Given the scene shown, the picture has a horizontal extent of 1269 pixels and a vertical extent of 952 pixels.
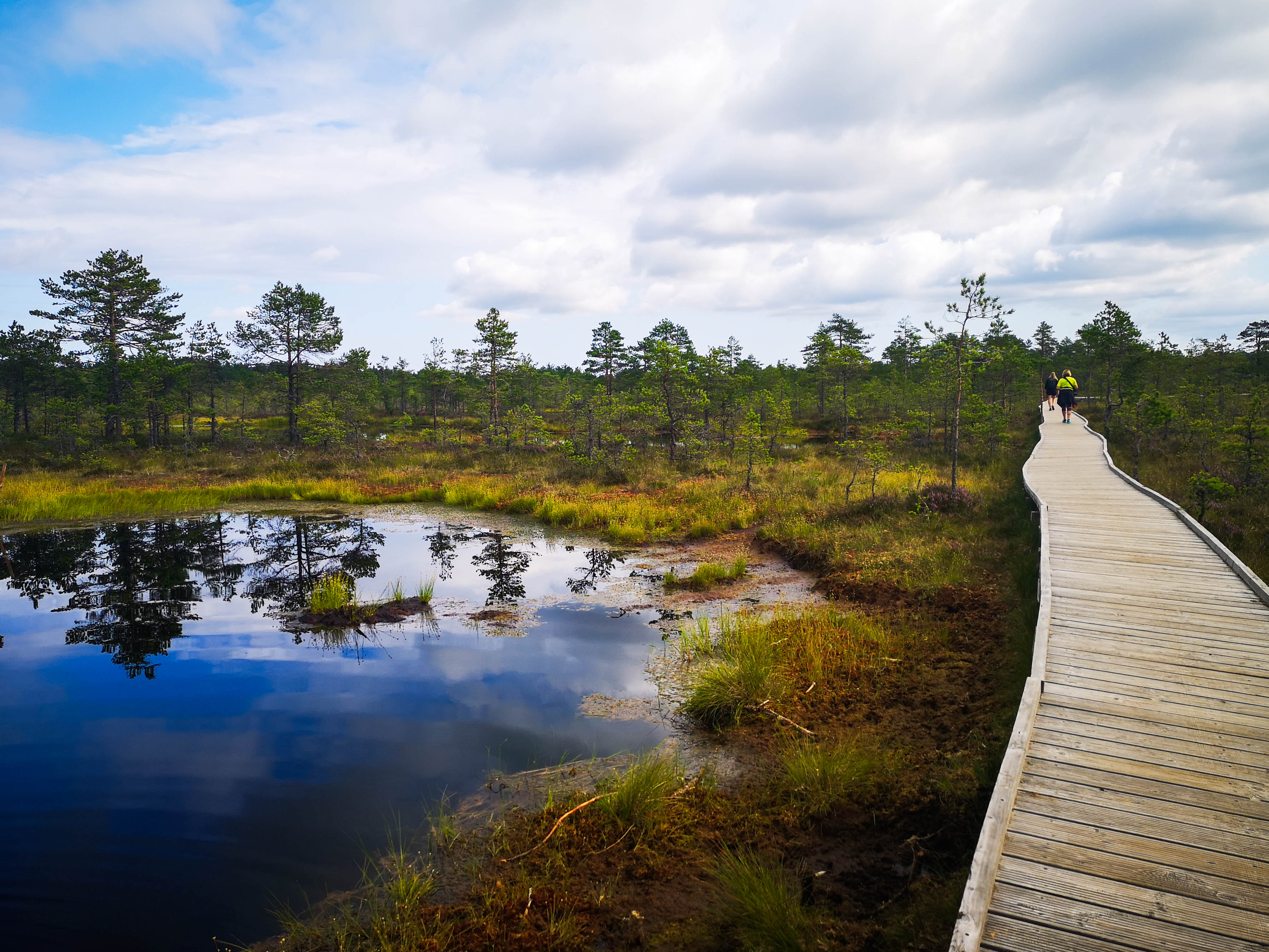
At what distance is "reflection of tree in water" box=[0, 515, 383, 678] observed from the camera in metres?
9.45

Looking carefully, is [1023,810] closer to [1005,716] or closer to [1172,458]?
[1005,716]

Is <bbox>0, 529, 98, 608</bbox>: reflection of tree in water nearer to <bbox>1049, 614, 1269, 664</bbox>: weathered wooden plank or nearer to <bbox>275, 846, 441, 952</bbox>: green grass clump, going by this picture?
<bbox>275, 846, 441, 952</bbox>: green grass clump

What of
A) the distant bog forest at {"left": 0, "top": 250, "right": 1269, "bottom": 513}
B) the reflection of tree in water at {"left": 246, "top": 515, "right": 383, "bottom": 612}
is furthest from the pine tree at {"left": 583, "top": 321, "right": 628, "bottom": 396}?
the reflection of tree in water at {"left": 246, "top": 515, "right": 383, "bottom": 612}

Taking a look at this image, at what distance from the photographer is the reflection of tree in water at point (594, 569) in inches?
437

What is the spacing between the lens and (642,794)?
469 centimetres

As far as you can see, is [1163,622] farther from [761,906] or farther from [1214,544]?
[761,906]

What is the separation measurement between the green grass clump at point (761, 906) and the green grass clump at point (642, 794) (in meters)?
0.73

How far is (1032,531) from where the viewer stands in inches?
422

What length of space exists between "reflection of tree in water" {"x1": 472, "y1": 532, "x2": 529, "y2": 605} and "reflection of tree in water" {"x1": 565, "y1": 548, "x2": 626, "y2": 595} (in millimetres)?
966

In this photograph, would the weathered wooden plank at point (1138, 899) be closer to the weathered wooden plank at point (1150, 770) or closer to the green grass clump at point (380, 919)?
the weathered wooden plank at point (1150, 770)

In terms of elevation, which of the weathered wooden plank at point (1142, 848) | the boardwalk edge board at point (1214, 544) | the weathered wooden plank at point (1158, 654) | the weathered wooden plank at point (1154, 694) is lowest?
the weathered wooden plank at point (1142, 848)

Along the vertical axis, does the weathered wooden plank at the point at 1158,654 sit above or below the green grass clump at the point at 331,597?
above

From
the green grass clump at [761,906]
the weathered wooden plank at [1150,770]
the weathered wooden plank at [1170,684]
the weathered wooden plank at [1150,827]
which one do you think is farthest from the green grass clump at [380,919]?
the weathered wooden plank at [1170,684]

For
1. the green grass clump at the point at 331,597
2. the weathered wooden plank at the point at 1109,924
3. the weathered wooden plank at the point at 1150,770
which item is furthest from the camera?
the green grass clump at the point at 331,597
